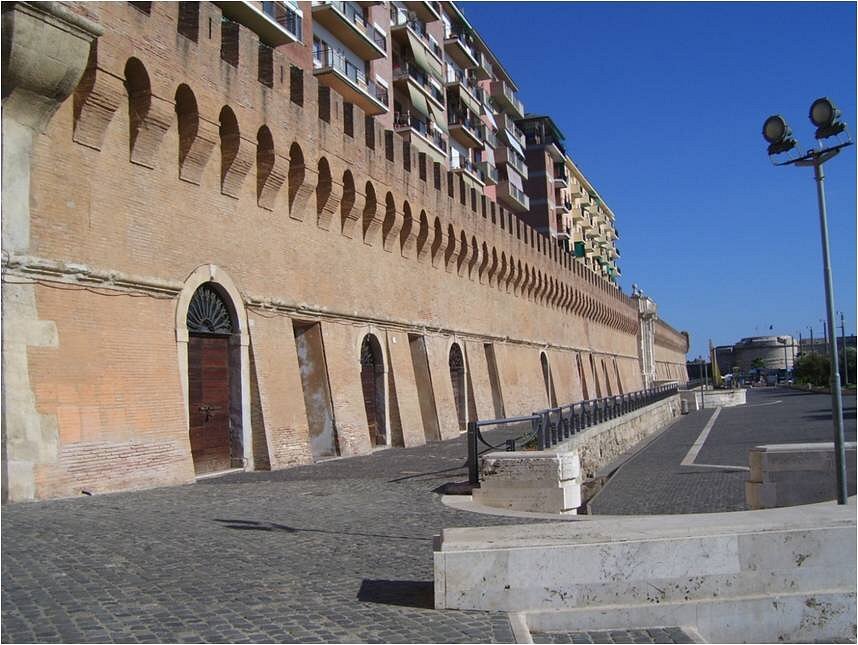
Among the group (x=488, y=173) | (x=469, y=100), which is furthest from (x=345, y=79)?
(x=488, y=173)

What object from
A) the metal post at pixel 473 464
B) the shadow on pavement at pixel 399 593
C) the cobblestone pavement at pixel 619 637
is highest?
the metal post at pixel 473 464

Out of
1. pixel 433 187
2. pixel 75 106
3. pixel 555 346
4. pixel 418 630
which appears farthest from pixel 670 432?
pixel 418 630

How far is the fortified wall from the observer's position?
9289 mm

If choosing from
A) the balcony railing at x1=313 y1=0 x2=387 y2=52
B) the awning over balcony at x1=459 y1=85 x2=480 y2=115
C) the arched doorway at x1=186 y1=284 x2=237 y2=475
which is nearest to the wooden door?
the arched doorway at x1=186 y1=284 x2=237 y2=475

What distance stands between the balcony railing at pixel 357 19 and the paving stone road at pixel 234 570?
18.8m

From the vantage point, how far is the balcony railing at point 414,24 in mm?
31609

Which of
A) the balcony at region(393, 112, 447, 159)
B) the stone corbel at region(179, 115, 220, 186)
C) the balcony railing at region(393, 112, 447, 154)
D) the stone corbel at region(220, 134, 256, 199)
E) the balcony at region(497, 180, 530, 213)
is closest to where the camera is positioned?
the stone corbel at region(179, 115, 220, 186)

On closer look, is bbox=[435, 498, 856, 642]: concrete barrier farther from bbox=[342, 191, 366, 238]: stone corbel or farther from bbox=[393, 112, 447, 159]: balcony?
bbox=[393, 112, 447, 159]: balcony

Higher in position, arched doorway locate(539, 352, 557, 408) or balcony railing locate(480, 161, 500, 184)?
balcony railing locate(480, 161, 500, 184)

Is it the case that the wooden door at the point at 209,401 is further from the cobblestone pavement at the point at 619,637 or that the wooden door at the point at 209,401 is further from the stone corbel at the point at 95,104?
the cobblestone pavement at the point at 619,637

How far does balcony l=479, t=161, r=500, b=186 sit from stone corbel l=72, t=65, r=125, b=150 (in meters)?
30.6

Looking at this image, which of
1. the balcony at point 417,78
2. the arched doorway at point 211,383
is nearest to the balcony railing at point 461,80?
the balcony at point 417,78

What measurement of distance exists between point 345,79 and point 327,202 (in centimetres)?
961

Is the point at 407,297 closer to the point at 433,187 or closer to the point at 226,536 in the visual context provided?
the point at 433,187
